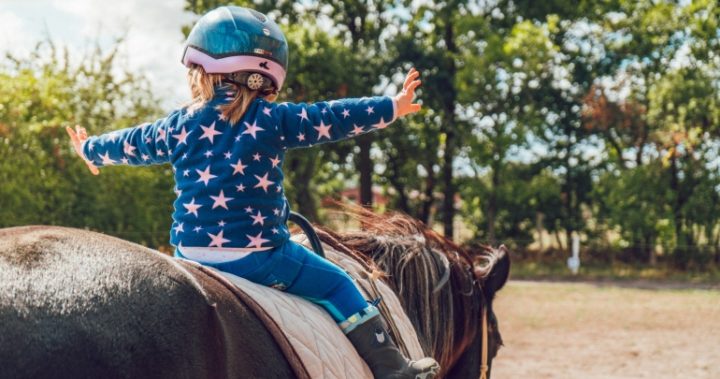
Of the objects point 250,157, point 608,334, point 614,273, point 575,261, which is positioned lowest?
point 614,273

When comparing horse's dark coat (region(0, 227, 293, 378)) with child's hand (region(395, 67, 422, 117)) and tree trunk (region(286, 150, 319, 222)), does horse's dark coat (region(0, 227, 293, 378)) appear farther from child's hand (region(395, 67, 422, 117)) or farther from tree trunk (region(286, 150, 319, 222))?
tree trunk (region(286, 150, 319, 222))

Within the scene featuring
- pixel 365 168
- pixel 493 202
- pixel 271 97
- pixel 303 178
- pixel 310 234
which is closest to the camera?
pixel 271 97

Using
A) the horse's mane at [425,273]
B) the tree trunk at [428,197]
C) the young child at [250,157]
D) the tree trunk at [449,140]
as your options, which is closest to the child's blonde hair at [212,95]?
the young child at [250,157]

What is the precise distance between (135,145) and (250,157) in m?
0.48

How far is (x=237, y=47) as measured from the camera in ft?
7.60

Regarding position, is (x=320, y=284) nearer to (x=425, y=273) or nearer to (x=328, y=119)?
(x=328, y=119)

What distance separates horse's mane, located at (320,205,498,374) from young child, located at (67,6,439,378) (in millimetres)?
663

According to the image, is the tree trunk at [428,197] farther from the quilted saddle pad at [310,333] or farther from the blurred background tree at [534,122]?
the quilted saddle pad at [310,333]

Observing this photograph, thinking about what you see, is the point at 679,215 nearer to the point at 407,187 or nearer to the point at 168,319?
the point at 407,187

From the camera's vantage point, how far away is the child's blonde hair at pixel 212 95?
2.26 m

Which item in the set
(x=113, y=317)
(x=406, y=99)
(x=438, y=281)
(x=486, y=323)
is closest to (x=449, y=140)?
(x=486, y=323)

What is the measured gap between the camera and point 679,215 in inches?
842

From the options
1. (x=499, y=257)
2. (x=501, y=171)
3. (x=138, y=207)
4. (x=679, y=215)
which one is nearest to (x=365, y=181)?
(x=501, y=171)

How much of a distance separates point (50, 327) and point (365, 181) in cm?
2421
